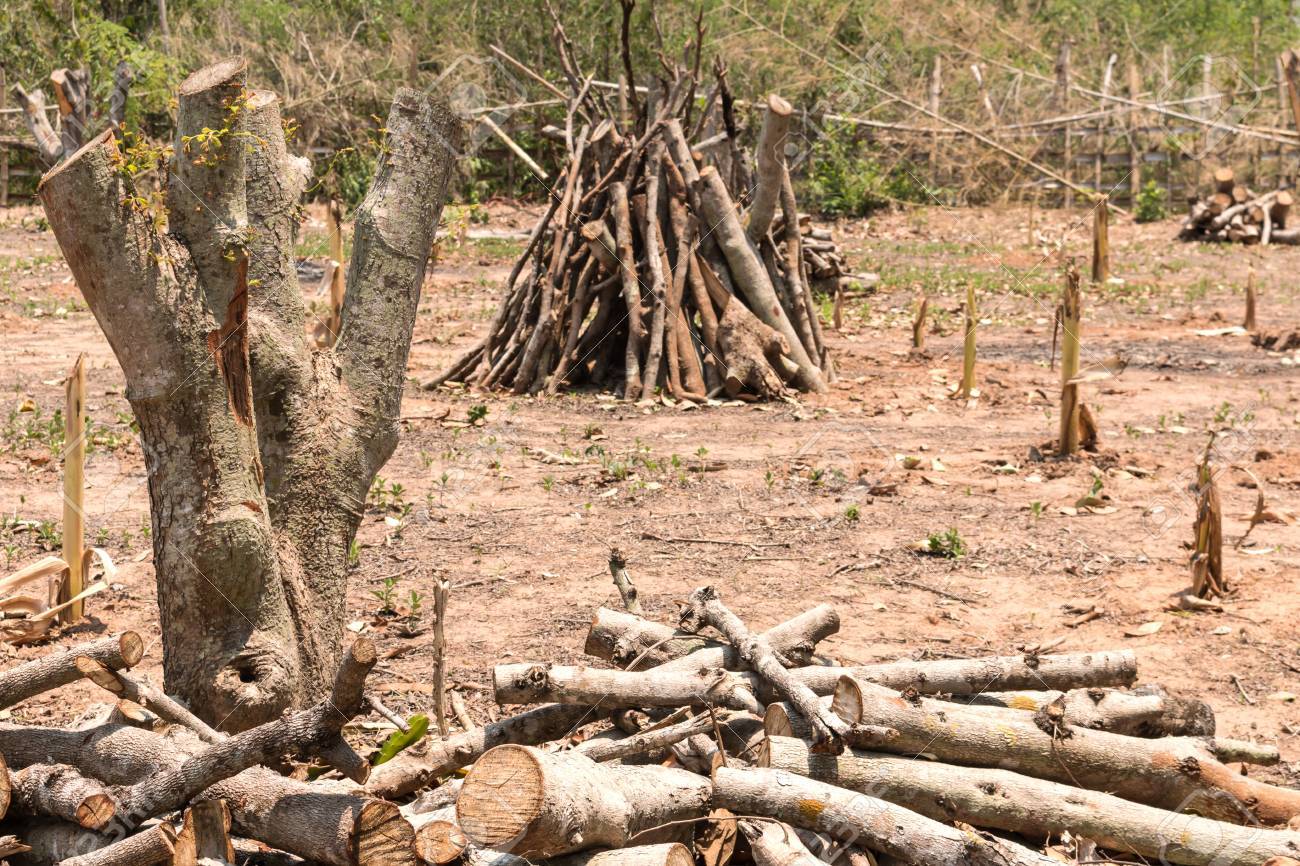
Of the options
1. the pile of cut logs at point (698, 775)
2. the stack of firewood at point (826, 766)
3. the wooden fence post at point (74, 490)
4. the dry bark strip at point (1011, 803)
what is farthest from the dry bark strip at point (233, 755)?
the wooden fence post at point (74, 490)

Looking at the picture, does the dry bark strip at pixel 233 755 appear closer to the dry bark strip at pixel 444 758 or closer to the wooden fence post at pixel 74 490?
the dry bark strip at pixel 444 758

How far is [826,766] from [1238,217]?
16.2m

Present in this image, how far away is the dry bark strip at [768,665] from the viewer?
8.82ft

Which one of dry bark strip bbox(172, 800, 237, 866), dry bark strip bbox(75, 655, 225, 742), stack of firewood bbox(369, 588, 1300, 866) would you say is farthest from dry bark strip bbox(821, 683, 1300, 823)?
dry bark strip bbox(75, 655, 225, 742)

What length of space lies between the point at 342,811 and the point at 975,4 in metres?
23.2

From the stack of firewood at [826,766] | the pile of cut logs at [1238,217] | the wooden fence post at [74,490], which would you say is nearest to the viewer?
the stack of firewood at [826,766]

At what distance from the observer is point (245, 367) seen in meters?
3.21

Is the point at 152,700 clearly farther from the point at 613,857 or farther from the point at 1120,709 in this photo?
the point at 1120,709

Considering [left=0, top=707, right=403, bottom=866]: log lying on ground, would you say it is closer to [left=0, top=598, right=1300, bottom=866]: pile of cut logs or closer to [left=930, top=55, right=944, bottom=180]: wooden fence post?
[left=0, top=598, right=1300, bottom=866]: pile of cut logs

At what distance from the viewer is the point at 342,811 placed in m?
2.45

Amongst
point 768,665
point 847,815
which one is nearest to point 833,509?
point 768,665

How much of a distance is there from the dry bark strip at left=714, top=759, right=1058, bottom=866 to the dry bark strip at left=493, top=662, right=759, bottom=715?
1.39 feet

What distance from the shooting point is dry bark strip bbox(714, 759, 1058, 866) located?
8.24 feet

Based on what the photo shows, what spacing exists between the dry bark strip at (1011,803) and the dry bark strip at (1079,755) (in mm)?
92
